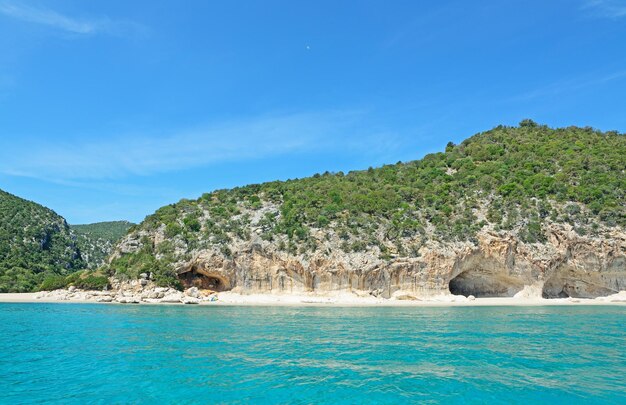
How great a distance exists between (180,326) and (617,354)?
1831 centimetres

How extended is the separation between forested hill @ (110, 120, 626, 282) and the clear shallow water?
945 inches

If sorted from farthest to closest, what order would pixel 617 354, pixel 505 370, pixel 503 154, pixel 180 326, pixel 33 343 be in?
1. pixel 503 154
2. pixel 180 326
3. pixel 33 343
4. pixel 617 354
5. pixel 505 370

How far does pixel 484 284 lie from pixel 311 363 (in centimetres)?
3943

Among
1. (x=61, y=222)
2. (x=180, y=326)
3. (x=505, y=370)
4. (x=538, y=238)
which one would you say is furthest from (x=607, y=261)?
(x=61, y=222)

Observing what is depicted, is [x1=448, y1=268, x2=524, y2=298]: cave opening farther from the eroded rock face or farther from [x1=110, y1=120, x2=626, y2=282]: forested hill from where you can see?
[x1=110, y1=120, x2=626, y2=282]: forested hill

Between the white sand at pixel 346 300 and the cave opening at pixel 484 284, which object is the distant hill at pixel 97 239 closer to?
the white sand at pixel 346 300

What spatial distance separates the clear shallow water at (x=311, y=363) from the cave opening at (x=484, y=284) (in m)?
23.8

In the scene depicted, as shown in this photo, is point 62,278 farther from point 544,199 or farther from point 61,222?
point 544,199

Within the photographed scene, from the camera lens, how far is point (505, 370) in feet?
39.1

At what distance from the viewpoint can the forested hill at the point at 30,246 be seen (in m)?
53.4

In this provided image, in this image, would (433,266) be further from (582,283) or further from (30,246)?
(30,246)

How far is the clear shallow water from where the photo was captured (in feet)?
31.7

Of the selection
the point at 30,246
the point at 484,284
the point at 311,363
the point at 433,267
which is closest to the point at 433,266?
the point at 433,267

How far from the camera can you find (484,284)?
155 feet
